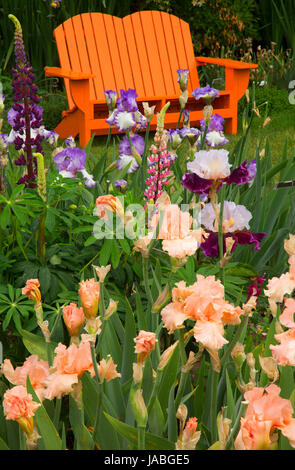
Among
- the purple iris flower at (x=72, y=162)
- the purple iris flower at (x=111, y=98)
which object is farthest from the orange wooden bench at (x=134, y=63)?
the purple iris flower at (x=72, y=162)

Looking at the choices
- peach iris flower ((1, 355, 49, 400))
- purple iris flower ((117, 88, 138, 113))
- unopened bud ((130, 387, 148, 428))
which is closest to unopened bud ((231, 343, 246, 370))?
unopened bud ((130, 387, 148, 428))

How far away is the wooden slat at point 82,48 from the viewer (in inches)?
240

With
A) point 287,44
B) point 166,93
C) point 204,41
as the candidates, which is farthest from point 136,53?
point 287,44

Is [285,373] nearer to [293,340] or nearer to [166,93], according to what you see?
[293,340]

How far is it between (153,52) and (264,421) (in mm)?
5905

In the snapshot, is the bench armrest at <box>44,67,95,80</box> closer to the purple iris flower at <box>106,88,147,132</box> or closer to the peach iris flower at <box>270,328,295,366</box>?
the purple iris flower at <box>106,88,147,132</box>

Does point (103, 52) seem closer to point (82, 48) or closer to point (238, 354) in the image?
point (82, 48)

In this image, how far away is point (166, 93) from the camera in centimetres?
651

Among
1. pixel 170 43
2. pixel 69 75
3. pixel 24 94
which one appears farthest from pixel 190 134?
pixel 170 43

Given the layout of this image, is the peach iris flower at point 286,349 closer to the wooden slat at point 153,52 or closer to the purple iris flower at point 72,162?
the purple iris flower at point 72,162

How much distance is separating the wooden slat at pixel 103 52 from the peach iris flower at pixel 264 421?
5.48 meters

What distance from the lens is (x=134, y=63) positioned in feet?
20.9

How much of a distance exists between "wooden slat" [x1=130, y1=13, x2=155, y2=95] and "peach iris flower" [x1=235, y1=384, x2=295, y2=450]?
5.68 meters
